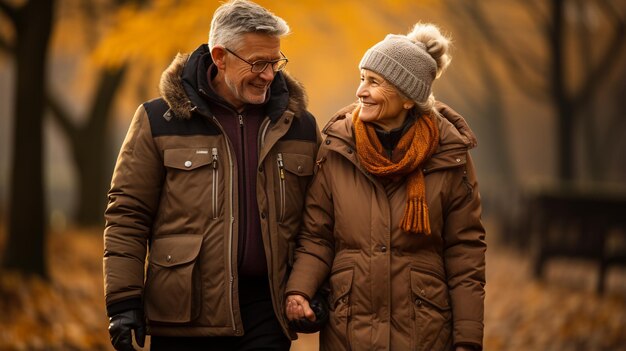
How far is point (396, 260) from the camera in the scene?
430 centimetres

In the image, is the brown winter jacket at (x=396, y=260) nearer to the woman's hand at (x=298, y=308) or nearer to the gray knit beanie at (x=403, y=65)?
the woman's hand at (x=298, y=308)

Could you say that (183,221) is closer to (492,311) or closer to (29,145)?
(29,145)

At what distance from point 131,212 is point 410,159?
124 centimetres

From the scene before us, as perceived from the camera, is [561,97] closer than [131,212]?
No

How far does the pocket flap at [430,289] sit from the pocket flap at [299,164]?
0.69m

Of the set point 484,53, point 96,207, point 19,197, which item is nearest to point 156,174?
point 19,197

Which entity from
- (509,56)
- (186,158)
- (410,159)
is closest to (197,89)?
(186,158)

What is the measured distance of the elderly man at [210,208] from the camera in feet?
13.9

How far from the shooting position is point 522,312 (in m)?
10.8

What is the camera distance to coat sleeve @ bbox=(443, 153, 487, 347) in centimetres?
430

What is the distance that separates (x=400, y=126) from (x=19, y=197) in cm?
648

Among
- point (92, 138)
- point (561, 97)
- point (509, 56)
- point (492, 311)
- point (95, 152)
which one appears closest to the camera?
point (492, 311)

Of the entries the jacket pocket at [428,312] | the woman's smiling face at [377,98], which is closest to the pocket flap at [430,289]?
the jacket pocket at [428,312]

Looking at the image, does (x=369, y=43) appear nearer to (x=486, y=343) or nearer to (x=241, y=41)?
(x=486, y=343)
